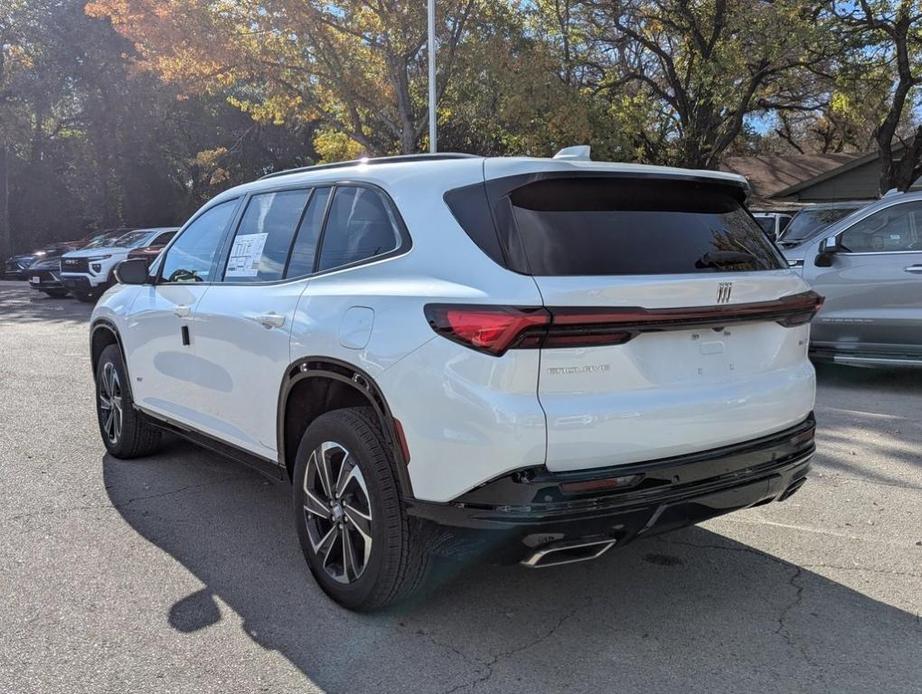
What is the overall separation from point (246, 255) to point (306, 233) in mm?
550

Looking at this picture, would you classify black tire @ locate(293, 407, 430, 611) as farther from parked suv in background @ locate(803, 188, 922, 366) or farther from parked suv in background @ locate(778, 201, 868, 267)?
parked suv in background @ locate(778, 201, 868, 267)

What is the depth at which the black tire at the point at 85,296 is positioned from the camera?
17797mm

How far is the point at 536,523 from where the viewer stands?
2586 millimetres

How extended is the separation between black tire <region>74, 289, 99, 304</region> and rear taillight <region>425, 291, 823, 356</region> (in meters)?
17.2

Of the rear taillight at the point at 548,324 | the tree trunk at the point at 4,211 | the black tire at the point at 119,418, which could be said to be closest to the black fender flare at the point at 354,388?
the rear taillight at the point at 548,324

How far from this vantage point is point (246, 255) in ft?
13.4

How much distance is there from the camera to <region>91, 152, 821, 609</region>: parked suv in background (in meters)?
2.63

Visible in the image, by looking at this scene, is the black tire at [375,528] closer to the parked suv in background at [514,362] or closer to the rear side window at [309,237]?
the parked suv in background at [514,362]

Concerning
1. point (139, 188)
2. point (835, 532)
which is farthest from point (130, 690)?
point (139, 188)

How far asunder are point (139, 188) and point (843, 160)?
2773cm

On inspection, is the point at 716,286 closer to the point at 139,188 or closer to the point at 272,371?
the point at 272,371

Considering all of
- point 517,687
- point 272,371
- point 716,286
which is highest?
point 716,286

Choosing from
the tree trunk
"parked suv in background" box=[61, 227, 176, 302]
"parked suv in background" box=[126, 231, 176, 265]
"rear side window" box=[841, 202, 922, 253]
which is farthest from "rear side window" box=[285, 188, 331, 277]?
the tree trunk

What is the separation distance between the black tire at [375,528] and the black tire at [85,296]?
1656 cm
